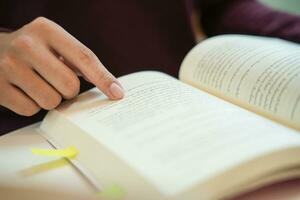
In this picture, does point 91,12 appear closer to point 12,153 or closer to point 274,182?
point 12,153

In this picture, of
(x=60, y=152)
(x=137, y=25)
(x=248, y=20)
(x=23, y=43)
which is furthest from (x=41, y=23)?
(x=248, y=20)

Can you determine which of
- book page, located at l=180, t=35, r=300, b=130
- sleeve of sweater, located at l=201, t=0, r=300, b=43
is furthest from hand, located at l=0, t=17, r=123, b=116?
sleeve of sweater, located at l=201, t=0, r=300, b=43

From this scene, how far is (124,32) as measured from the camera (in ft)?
2.50

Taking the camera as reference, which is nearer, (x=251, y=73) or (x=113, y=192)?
(x=113, y=192)

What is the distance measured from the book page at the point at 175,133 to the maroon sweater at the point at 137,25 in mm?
239

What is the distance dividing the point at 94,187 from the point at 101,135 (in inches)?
2.3

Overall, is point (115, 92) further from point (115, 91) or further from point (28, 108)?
point (28, 108)

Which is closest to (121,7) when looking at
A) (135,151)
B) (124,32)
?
(124,32)

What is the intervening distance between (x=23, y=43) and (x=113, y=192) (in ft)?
0.68

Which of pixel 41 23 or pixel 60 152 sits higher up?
pixel 41 23

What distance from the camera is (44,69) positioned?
45cm

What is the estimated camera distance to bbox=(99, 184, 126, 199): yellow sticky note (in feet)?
1.12

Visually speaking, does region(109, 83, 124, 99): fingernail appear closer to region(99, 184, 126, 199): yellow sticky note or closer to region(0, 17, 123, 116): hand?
region(0, 17, 123, 116): hand

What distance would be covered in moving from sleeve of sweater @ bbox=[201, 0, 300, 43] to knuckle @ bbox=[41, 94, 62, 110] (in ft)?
1.27
